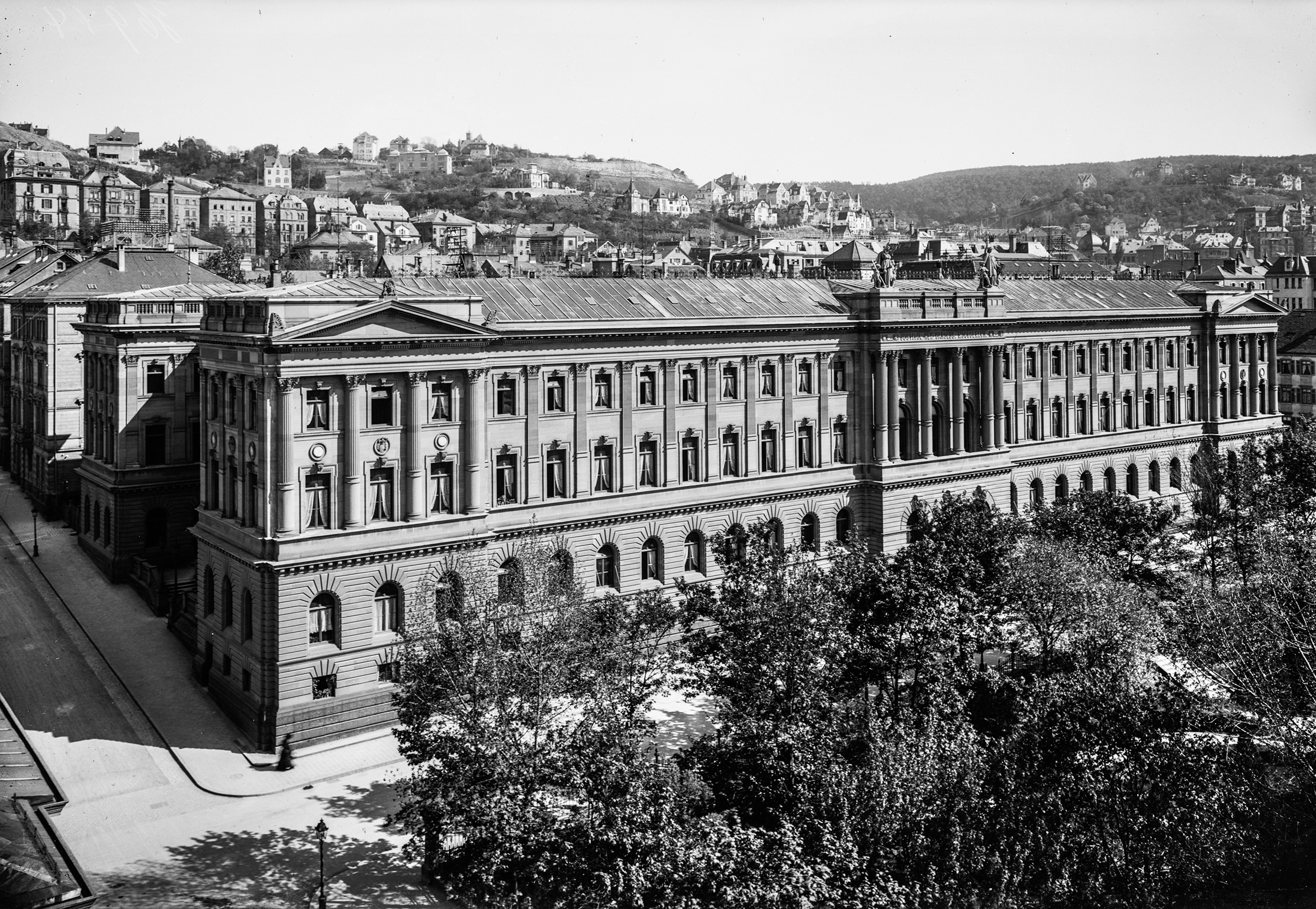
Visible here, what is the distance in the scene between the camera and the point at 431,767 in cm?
3434

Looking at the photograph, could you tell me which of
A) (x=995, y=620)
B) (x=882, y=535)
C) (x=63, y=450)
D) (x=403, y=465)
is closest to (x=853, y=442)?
(x=882, y=535)

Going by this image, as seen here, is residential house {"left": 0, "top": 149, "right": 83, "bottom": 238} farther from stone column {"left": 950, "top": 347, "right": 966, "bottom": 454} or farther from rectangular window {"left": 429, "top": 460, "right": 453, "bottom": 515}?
stone column {"left": 950, "top": 347, "right": 966, "bottom": 454}

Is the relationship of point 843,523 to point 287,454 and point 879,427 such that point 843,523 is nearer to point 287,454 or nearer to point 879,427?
point 879,427

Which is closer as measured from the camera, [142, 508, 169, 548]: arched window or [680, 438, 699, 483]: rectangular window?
[680, 438, 699, 483]: rectangular window

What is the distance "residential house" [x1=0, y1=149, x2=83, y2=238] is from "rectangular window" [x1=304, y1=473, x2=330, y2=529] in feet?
447

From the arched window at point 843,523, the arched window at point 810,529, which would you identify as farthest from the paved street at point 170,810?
the arched window at point 843,523

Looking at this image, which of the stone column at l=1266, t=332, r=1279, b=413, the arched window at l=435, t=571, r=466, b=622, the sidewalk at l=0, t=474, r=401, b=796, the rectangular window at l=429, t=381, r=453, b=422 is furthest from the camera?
the stone column at l=1266, t=332, r=1279, b=413

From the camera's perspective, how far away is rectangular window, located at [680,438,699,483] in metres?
62.7

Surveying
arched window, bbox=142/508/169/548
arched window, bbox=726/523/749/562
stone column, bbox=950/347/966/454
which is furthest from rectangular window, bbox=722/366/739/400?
arched window, bbox=142/508/169/548

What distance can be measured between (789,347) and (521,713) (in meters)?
35.2

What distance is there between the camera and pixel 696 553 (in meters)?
63.1

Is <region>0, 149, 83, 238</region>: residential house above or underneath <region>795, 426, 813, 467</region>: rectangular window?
above

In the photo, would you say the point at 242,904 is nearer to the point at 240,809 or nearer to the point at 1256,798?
the point at 240,809

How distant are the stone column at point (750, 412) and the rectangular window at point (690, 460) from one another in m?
3.17
